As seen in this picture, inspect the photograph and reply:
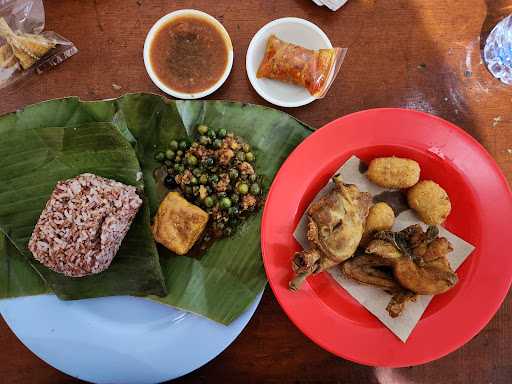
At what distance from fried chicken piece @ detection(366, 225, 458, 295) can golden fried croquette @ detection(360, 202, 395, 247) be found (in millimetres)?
52

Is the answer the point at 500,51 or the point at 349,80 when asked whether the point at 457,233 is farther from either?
the point at 500,51

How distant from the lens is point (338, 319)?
2111 millimetres

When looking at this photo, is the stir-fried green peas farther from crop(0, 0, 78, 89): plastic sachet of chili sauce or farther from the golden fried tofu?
crop(0, 0, 78, 89): plastic sachet of chili sauce

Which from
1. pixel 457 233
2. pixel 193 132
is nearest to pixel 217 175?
pixel 193 132

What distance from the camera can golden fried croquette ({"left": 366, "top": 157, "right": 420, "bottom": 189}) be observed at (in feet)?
7.13

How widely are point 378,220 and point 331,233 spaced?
29cm

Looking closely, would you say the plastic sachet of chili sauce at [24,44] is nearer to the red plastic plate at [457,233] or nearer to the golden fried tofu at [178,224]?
the golden fried tofu at [178,224]

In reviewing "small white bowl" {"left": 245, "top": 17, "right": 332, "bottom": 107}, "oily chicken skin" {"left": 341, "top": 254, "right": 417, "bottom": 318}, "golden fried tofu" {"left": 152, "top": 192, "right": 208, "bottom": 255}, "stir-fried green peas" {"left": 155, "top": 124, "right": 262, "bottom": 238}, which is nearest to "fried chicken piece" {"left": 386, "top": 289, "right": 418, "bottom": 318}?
"oily chicken skin" {"left": 341, "top": 254, "right": 417, "bottom": 318}

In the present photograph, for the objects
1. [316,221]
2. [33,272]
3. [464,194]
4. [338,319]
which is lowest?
[33,272]

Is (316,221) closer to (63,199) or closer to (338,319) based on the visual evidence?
(338,319)

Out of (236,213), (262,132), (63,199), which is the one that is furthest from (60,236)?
(262,132)

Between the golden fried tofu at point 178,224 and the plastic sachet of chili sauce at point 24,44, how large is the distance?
1168 millimetres

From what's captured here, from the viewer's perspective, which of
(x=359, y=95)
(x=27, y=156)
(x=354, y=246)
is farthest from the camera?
(x=359, y=95)

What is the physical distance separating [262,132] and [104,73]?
1.05 metres
